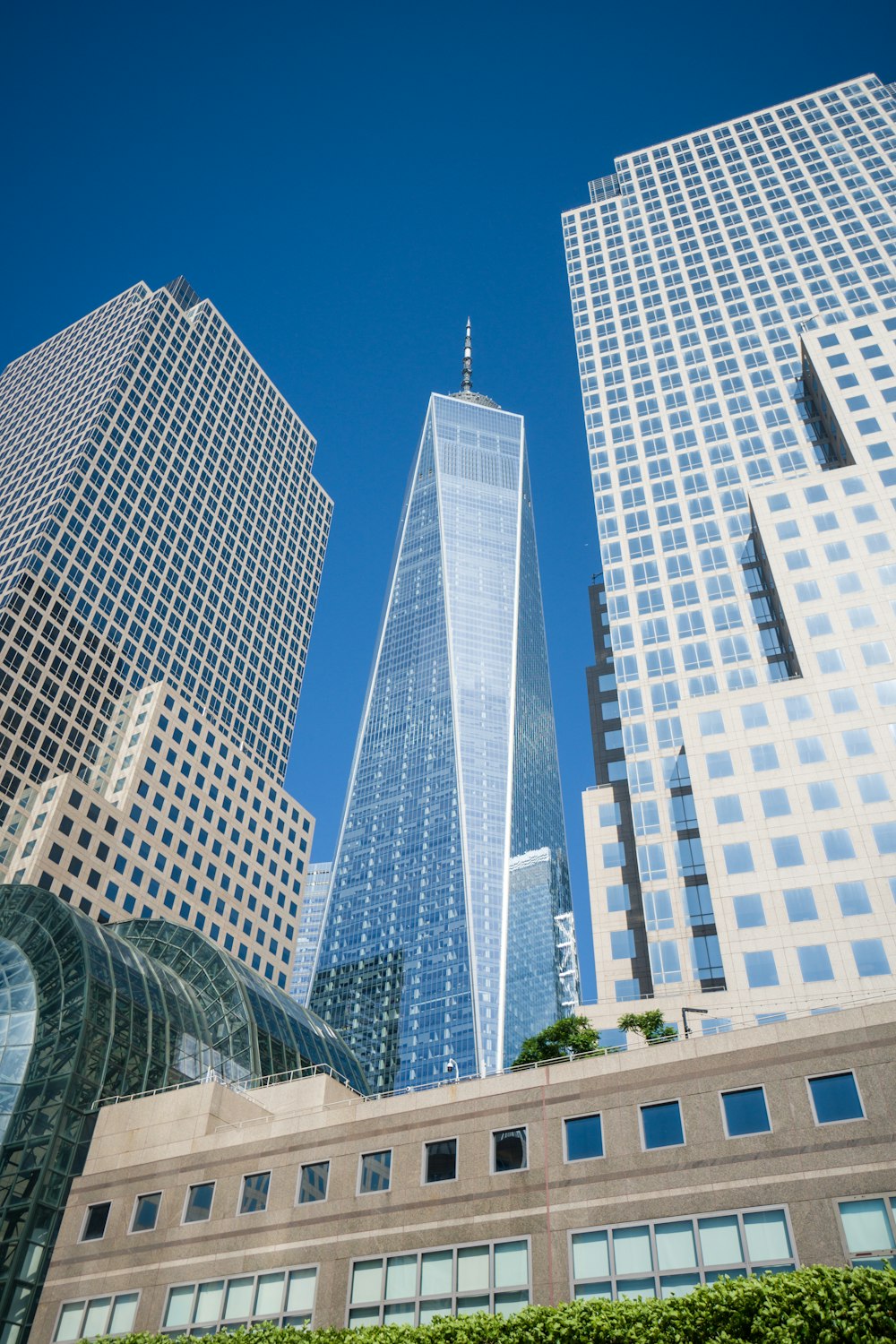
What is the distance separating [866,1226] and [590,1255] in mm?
9071

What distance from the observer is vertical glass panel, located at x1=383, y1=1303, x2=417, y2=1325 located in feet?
129

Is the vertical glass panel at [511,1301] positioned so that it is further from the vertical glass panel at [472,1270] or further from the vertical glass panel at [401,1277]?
the vertical glass panel at [401,1277]

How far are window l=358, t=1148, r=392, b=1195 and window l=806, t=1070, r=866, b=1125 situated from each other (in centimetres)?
1619

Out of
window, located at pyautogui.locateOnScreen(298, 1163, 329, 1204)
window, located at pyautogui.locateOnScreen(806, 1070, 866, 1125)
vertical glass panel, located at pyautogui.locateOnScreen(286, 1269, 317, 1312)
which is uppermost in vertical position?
window, located at pyautogui.locateOnScreen(298, 1163, 329, 1204)

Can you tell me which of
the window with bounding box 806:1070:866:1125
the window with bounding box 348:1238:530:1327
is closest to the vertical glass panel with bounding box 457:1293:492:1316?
the window with bounding box 348:1238:530:1327

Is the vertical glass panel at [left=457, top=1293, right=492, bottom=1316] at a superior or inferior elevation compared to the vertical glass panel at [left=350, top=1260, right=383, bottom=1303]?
inferior

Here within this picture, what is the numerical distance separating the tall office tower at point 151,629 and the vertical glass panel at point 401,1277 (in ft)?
245

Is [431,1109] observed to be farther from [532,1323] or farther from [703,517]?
[703,517]

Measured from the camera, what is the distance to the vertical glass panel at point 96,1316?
4600 cm

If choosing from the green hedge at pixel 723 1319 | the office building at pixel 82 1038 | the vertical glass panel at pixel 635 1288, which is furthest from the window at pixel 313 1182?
the vertical glass panel at pixel 635 1288

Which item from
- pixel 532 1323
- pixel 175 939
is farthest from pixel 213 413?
pixel 532 1323

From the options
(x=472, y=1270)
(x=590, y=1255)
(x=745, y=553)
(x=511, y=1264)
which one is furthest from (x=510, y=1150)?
(x=745, y=553)

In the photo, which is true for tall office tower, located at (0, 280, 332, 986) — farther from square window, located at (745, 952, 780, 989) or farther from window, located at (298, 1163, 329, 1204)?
window, located at (298, 1163, 329, 1204)

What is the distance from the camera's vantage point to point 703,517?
10969 centimetres
